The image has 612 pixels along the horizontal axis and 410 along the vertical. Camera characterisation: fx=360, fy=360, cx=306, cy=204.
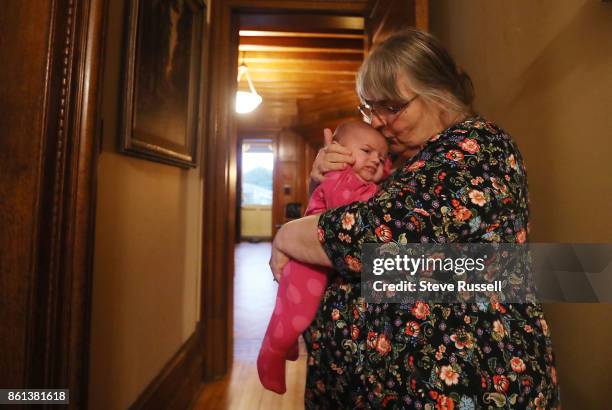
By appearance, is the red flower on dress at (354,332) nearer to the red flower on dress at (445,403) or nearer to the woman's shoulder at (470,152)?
the red flower on dress at (445,403)

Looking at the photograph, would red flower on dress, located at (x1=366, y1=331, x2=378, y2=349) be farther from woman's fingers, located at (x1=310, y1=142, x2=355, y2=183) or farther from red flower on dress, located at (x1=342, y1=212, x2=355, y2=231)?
woman's fingers, located at (x1=310, y1=142, x2=355, y2=183)

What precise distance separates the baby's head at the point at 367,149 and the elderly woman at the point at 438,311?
8.3 inches

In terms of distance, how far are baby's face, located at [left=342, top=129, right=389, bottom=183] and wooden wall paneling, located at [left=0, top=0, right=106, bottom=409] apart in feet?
2.34

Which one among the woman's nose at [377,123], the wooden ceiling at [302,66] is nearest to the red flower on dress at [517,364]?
the woman's nose at [377,123]

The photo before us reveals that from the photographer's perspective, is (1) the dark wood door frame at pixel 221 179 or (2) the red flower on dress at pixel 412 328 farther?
(1) the dark wood door frame at pixel 221 179

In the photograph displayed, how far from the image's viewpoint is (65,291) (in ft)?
2.97

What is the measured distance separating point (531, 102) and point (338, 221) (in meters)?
0.87

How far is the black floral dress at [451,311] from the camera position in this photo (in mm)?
670

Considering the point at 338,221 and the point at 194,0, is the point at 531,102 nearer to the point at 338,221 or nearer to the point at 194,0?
the point at 338,221

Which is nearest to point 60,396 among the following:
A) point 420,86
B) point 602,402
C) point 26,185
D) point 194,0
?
point 26,185

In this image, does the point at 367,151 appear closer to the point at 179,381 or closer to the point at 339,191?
the point at 339,191

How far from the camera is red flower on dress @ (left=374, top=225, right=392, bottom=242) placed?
26.4 inches

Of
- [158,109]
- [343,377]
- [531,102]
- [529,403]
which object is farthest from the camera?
[158,109]

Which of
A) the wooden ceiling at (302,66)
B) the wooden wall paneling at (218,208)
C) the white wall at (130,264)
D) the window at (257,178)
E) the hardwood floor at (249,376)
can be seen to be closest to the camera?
the white wall at (130,264)
